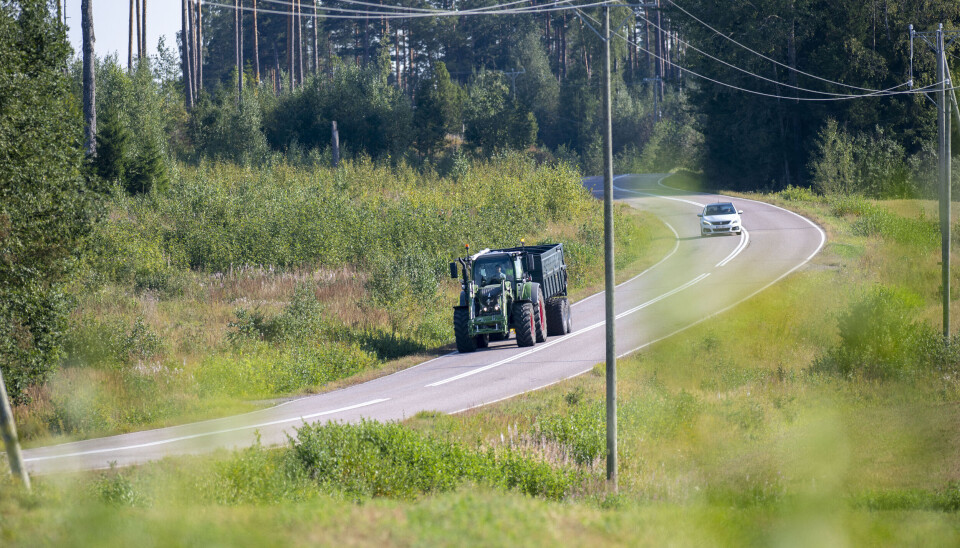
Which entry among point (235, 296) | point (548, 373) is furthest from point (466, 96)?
point (548, 373)

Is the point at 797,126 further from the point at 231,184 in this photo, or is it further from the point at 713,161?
the point at 231,184

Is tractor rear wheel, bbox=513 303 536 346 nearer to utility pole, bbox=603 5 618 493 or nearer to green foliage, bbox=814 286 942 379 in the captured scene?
green foliage, bbox=814 286 942 379

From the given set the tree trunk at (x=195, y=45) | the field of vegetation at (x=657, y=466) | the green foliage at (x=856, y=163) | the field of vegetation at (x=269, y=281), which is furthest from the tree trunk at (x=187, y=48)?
the field of vegetation at (x=657, y=466)

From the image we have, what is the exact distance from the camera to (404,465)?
13289mm

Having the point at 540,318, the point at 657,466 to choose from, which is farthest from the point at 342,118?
the point at 657,466

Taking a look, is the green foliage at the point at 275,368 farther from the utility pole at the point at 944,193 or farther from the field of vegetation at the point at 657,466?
the utility pole at the point at 944,193

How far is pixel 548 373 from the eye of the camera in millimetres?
22109

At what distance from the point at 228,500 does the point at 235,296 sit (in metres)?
19.1

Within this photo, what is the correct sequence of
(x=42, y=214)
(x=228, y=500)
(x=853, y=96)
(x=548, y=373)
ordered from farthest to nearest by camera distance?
(x=853, y=96) → (x=548, y=373) → (x=42, y=214) → (x=228, y=500)

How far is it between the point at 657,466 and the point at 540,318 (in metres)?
10.2

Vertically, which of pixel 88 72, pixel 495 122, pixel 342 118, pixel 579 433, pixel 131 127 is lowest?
pixel 579 433

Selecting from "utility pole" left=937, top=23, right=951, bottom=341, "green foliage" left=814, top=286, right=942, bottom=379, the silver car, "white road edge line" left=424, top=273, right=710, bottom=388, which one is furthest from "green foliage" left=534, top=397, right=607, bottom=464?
the silver car

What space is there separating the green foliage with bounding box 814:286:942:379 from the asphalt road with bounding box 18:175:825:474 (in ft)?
12.1

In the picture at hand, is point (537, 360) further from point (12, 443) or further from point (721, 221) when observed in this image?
point (721, 221)
